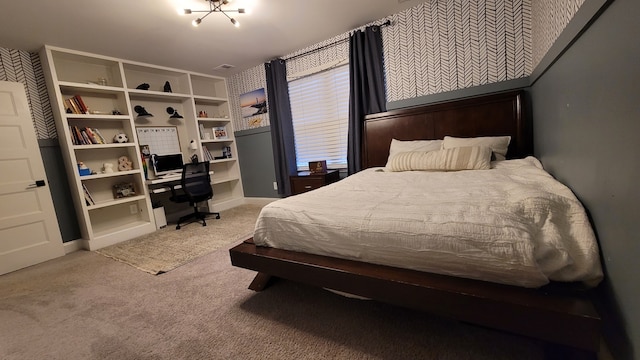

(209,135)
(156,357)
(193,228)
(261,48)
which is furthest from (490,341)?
(209,135)

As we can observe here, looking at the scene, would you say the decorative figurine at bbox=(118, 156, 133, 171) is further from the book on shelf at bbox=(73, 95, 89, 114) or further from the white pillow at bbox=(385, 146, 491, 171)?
the white pillow at bbox=(385, 146, 491, 171)

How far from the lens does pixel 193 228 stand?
3459 millimetres

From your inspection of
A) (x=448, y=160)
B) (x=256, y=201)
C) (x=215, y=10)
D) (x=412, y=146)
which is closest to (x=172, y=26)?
(x=215, y=10)

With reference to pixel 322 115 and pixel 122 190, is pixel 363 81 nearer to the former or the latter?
pixel 322 115

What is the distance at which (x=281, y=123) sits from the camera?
3930mm

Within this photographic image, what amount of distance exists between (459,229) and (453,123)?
205 centimetres

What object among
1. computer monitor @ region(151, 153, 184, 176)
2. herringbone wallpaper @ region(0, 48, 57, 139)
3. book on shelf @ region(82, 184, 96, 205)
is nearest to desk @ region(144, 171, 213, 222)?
computer monitor @ region(151, 153, 184, 176)

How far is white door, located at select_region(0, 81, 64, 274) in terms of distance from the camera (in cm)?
261

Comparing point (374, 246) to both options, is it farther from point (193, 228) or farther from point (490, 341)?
point (193, 228)

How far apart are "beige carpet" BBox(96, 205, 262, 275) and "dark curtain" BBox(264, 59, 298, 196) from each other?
0.86 m

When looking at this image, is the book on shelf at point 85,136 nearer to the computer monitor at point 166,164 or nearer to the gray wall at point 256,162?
the computer monitor at point 166,164

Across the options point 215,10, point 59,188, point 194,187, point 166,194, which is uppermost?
point 215,10

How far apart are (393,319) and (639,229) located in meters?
1.01

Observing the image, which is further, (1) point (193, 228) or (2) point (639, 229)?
(1) point (193, 228)
